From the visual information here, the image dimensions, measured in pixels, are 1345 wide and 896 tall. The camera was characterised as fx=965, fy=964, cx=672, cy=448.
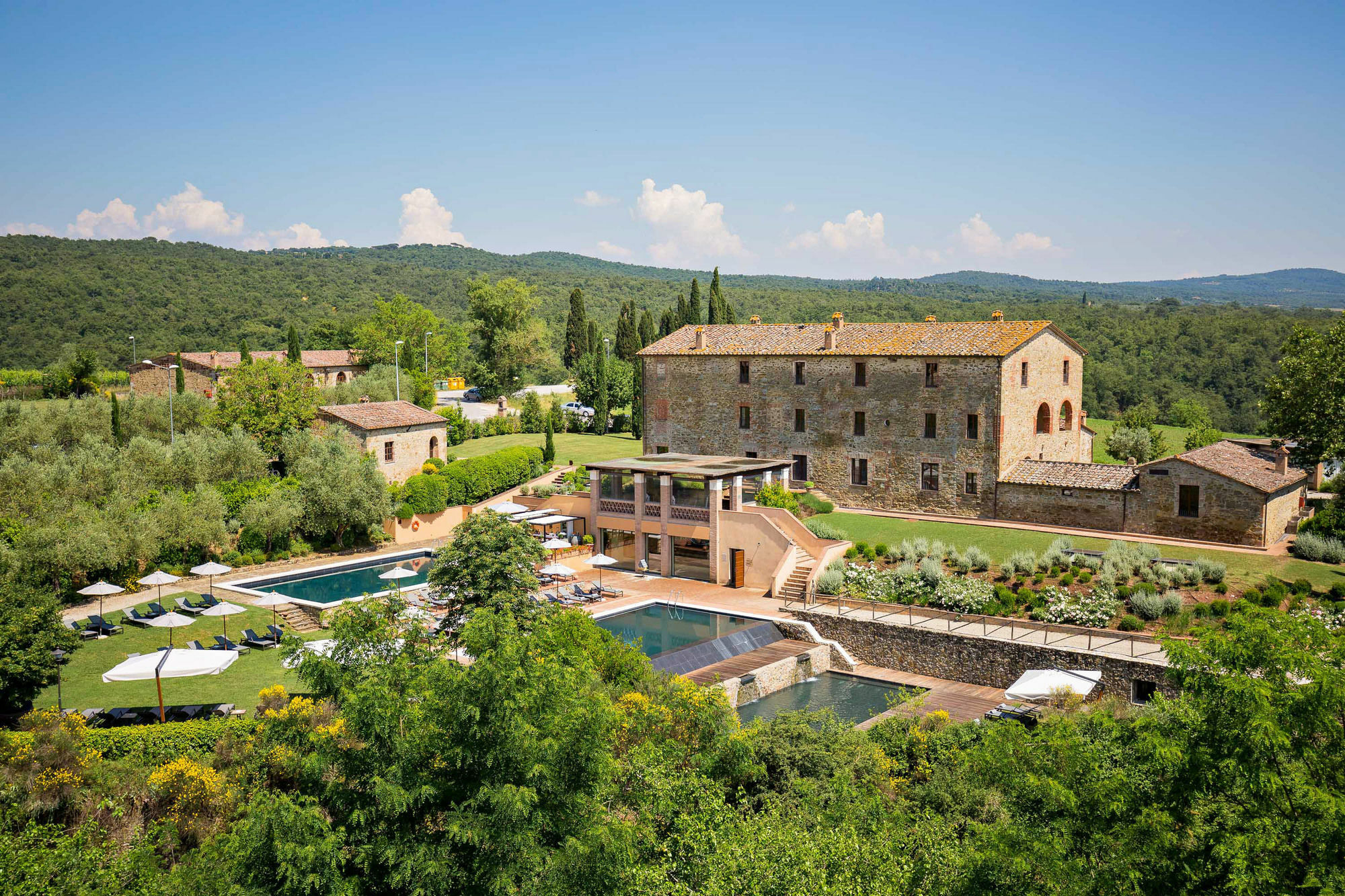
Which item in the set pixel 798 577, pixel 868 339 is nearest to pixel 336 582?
pixel 798 577

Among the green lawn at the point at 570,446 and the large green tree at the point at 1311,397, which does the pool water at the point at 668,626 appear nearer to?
the green lawn at the point at 570,446

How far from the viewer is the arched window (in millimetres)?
39312

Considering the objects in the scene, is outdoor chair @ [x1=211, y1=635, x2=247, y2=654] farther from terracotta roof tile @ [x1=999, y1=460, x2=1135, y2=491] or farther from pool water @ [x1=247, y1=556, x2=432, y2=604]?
terracotta roof tile @ [x1=999, y1=460, x2=1135, y2=491]

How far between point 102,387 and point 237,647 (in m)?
45.6

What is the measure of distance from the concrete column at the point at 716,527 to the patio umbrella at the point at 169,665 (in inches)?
660

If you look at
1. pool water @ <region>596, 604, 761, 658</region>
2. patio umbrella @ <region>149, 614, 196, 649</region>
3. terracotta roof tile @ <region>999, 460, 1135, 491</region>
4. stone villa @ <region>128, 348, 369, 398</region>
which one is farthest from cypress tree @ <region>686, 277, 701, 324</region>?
patio umbrella @ <region>149, 614, 196, 649</region>

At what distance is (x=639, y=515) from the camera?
34.7m

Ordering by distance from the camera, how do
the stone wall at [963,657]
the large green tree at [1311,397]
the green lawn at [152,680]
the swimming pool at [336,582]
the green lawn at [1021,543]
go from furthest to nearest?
the large green tree at [1311,397], the swimming pool at [336,582], the green lawn at [1021,543], the stone wall at [963,657], the green lawn at [152,680]

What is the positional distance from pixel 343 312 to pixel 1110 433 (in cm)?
7916

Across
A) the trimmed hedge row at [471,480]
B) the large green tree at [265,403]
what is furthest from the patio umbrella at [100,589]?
the large green tree at [265,403]

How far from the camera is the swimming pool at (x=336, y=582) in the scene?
3033 cm

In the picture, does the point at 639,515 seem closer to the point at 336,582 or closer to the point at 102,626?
the point at 336,582

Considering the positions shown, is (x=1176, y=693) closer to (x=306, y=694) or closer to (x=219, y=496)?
(x=306, y=694)

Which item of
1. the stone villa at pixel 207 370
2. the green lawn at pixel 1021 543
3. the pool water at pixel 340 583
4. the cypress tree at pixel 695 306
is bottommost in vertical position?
the pool water at pixel 340 583
